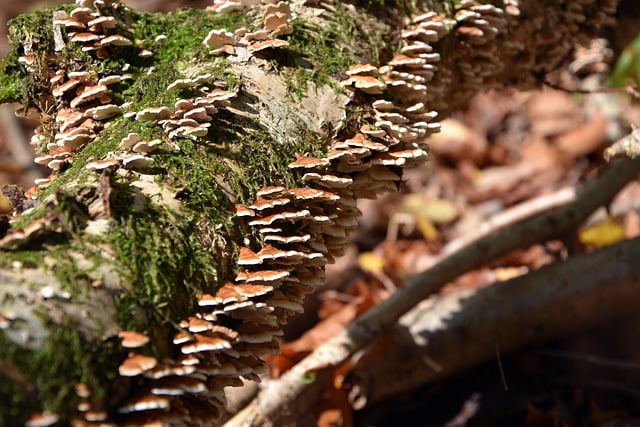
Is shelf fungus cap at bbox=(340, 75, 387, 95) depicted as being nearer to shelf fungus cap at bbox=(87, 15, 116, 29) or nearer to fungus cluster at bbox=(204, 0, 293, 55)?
fungus cluster at bbox=(204, 0, 293, 55)

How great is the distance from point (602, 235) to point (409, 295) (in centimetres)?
249

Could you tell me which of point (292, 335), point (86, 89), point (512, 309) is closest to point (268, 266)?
point (86, 89)

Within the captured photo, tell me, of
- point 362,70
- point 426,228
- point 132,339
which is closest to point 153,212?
point 132,339

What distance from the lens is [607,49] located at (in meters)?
5.29

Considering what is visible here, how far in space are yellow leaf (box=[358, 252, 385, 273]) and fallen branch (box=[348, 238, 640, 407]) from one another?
54.0 inches

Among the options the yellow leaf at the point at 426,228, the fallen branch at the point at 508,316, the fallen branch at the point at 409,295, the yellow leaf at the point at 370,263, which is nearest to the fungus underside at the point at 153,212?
the fallen branch at the point at 409,295

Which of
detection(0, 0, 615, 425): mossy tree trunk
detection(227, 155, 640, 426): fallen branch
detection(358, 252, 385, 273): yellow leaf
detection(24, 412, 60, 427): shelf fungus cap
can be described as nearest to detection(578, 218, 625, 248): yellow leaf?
detection(227, 155, 640, 426): fallen branch

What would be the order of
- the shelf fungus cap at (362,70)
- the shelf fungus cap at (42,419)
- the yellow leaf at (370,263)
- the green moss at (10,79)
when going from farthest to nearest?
the yellow leaf at (370,263)
the shelf fungus cap at (362,70)
the green moss at (10,79)
the shelf fungus cap at (42,419)

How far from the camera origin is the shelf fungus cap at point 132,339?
70.1 inches

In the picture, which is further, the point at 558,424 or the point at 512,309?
the point at 512,309

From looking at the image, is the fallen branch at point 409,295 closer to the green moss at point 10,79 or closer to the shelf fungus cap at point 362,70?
the shelf fungus cap at point 362,70

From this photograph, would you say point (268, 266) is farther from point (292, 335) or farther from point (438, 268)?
point (292, 335)

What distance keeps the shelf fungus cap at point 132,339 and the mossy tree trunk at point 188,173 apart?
0.02 metres

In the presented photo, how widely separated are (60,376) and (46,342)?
0.10 m
